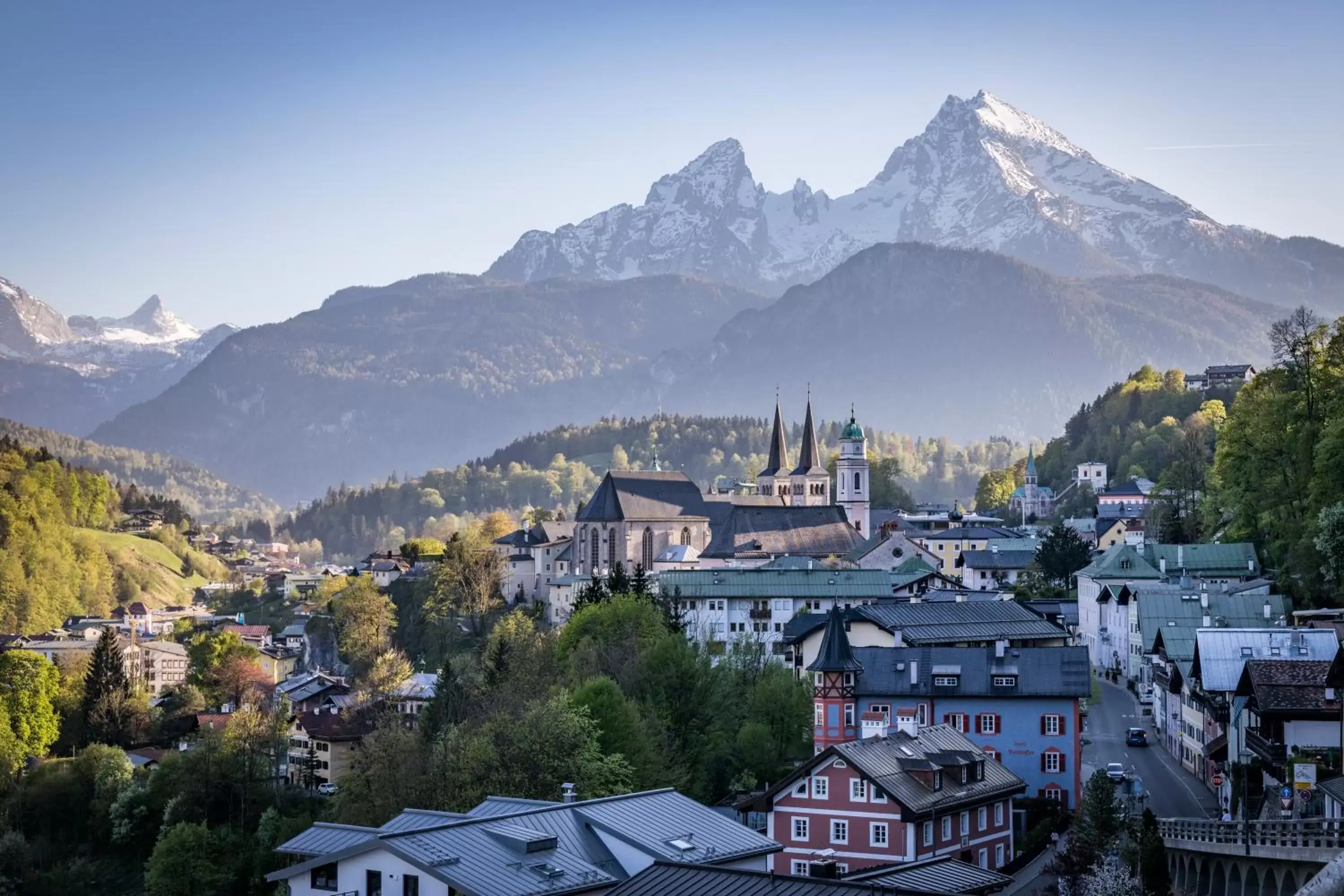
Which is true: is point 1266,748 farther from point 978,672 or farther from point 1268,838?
point 978,672

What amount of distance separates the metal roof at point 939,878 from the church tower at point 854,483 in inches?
4651

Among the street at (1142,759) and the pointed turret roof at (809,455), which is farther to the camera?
the pointed turret roof at (809,455)

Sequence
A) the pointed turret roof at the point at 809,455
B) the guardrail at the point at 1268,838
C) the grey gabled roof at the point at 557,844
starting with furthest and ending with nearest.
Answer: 1. the pointed turret roof at the point at 809,455
2. the grey gabled roof at the point at 557,844
3. the guardrail at the point at 1268,838

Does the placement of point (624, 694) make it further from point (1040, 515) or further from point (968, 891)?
point (1040, 515)

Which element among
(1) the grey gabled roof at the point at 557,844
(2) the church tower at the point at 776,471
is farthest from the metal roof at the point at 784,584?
(1) the grey gabled roof at the point at 557,844

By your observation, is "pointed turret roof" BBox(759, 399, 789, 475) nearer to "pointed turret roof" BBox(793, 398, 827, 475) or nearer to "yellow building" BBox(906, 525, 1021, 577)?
"pointed turret roof" BBox(793, 398, 827, 475)

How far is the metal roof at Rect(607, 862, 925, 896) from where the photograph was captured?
1673 inches

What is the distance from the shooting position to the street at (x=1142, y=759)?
62469mm

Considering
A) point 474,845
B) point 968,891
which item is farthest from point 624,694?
point 968,891

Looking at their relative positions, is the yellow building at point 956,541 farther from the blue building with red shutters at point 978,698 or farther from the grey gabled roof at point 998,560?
the blue building with red shutters at point 978,698

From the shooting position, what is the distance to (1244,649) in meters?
63.7

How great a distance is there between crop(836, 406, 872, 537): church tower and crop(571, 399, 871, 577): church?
0.08 meters

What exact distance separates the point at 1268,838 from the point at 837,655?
114 ft

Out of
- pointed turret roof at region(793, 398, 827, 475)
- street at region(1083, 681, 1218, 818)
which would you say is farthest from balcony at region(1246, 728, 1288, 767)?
pointed turret roof at region(793, 398, 827, 475)
